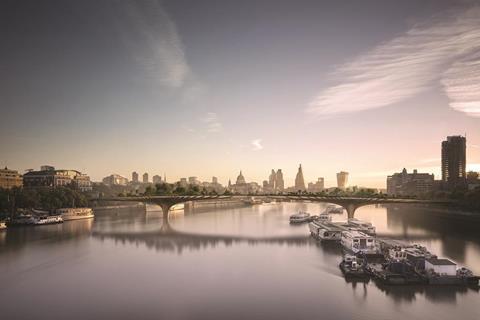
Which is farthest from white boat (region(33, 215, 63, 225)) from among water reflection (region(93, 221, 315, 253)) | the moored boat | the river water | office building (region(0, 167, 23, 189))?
the moored boat

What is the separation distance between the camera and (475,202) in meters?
110

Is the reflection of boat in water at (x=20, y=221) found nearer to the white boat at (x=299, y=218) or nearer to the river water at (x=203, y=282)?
the river water at (x=203, y=282)

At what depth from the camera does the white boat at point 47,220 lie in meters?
99.1

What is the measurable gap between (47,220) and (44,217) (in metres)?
1.36

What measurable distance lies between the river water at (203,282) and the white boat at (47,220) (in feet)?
61.5

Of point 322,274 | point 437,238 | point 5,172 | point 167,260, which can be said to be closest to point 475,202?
point 437,238

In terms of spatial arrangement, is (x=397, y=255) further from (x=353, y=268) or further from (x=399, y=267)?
(x=353, y=268)

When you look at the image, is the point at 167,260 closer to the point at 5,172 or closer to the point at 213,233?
the point at 213,233

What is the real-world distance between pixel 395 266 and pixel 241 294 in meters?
18.1

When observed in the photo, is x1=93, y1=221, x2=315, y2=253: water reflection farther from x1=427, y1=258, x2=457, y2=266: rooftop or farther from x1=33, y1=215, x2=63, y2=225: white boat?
x1=427, y1=258, x2=457, y2=266: rooftop

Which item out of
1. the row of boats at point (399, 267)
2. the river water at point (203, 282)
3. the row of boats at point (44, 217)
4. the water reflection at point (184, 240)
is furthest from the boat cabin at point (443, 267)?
the row of boats at point (44, 217)

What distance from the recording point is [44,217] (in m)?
103

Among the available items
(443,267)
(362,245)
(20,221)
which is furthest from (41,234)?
(443,267)

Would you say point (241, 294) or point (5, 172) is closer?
point (241, 294)
